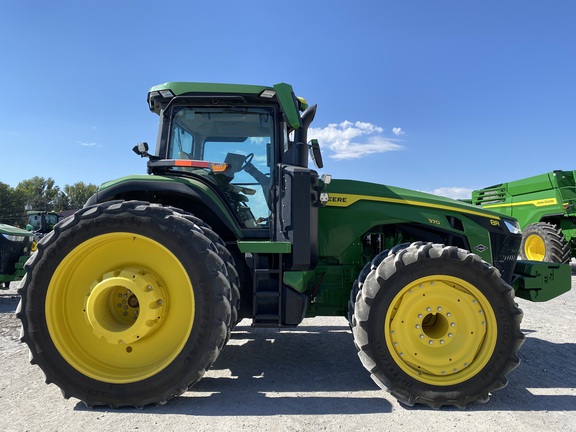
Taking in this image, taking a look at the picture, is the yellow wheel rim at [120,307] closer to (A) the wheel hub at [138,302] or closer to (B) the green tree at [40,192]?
(A) the wheel hub at [138,302]

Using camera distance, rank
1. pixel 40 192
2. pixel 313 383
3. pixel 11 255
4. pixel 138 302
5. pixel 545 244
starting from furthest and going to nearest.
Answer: pixel 40 192 < pixel 545 244 < pixel 11 255 < pixel 313 383 < pixel 138 302

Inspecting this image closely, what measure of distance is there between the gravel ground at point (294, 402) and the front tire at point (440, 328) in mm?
193

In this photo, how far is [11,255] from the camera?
318 inches

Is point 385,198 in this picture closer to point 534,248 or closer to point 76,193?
point 534,248

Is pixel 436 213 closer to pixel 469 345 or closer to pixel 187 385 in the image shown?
pixel 469 345

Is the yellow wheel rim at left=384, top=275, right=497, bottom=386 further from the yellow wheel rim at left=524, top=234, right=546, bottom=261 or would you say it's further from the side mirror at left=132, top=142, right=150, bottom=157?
the yellow wheel rim at left=524, top=234, right=546, bottom=261

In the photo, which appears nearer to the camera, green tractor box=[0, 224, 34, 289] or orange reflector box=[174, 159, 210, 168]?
orange reflector box=[174, 159, 210, 168]

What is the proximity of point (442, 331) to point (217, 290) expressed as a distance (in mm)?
1738

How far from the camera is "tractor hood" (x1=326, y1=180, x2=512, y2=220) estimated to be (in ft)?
12.2

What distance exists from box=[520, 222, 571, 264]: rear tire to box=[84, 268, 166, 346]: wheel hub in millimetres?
9828

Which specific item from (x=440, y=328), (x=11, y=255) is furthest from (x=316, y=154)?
(x=11, y=255)

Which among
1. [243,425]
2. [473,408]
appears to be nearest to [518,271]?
[473,408]

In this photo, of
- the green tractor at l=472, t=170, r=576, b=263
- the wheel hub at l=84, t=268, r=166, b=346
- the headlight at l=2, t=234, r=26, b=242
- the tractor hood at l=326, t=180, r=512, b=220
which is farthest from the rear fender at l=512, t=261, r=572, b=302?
the headlight at l=2, t=234, r=26, b=242

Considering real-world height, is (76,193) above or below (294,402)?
above
